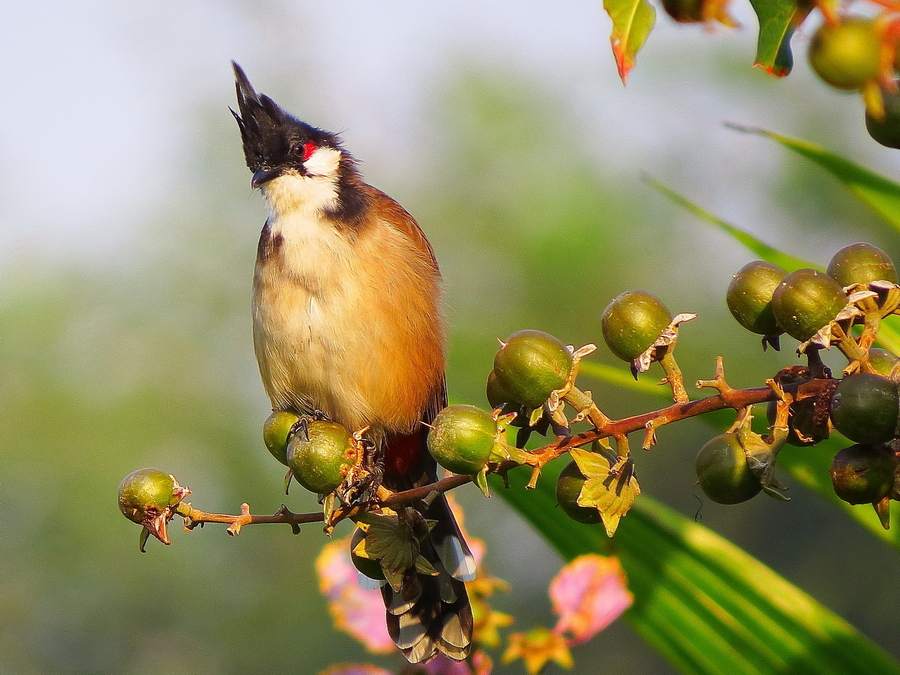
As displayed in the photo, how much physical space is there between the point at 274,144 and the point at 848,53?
230cm

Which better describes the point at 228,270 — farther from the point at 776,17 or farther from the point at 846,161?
the point at 776,17

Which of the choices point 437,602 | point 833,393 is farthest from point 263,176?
point 833,393

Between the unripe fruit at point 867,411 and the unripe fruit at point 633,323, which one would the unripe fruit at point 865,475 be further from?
the unripe fruit at point 633,323

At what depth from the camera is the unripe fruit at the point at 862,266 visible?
1.20 m

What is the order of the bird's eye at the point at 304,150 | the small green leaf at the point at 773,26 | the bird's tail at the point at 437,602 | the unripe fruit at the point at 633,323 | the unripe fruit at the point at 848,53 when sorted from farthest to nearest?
the bird's eye at the point at 304,150 < the bird's tail at the point at 437,602 < the unripe fruit at the point at 633,323 < the small green leaf at the point at 773,26 < the unripe fruit at the point at 848,53

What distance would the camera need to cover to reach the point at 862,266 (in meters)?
1.21

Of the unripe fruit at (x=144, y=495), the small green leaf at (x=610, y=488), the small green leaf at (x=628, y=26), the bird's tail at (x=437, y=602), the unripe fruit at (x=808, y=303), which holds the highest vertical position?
the small green leaf at (x=628, y=26)

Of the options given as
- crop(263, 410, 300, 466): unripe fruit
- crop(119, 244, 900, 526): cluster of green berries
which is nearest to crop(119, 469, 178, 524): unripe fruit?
crop(119, 244, 900, 526): cluster of green berries

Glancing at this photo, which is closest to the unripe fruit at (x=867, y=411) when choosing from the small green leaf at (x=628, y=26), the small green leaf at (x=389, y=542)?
the small green leaf at (x=628, y=26)

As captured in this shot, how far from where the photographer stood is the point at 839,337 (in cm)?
115

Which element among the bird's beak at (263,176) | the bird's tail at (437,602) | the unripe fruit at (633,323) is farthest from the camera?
the bird's beak at (263,176)

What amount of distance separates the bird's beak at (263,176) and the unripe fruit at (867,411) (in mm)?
1970

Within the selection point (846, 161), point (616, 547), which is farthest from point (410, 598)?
point (846, 161)

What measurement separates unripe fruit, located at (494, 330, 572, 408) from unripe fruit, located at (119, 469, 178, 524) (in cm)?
48
